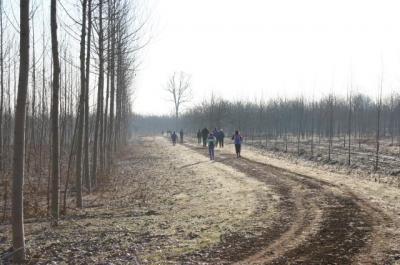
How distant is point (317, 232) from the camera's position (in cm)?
638

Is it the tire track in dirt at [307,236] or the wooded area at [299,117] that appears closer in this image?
the tire track in dirt at [307,236]

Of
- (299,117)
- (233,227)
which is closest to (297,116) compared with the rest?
(299,117)

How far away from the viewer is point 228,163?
19484 mm

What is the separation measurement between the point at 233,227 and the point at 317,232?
5.20 ft

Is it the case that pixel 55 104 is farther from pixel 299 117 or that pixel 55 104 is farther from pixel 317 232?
pixel 299 117

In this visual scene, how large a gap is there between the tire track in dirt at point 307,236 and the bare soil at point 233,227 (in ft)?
0.05

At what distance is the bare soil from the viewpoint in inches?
211

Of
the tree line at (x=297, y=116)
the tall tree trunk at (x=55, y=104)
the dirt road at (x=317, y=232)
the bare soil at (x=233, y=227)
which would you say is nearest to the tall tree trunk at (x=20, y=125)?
the bare soil at (x=233, y=227)

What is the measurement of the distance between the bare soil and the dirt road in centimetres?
1

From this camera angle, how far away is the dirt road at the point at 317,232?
5.18m

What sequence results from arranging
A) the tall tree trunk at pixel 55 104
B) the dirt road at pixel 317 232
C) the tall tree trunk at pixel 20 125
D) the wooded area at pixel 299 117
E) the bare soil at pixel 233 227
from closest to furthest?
the tall tree trunk at pixel 20 125
the dirt road at pixel 317 232
the bare soil at pixel 233 227
the tall tree trunk at pixel 55 104
the wooded area at pixel 299 117

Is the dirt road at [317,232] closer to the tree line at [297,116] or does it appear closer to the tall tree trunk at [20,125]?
the tall tree trunk at [20,125]

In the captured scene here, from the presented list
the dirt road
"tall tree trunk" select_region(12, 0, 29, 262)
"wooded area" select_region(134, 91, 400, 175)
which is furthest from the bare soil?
"wooded area" select_region(134, 91, 400, 175)

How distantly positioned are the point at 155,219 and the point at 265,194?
3866 mm
